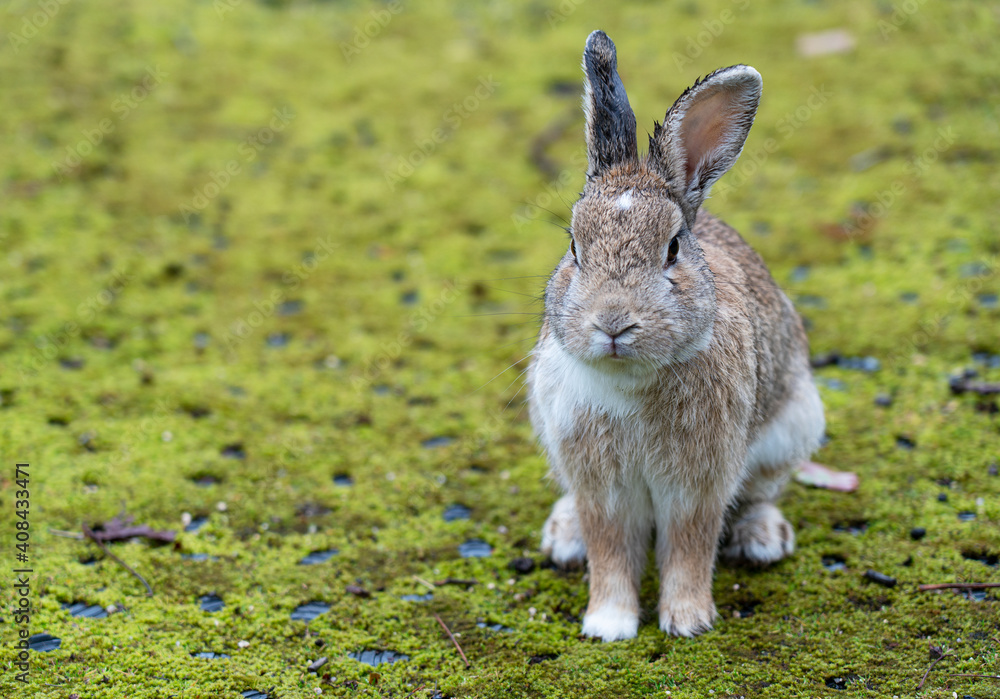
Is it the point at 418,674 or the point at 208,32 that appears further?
the point at 208,32

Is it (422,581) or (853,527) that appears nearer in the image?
(422,581)

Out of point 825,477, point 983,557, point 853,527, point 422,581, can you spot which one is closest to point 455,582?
point 422,581

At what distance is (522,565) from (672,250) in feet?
5.93

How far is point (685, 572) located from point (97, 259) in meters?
5.04

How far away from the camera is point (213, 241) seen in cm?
732

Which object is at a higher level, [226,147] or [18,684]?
[226,147]

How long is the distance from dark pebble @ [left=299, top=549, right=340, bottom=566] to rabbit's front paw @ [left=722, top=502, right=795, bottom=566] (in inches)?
77.8

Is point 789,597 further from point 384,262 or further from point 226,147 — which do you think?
point 226,147

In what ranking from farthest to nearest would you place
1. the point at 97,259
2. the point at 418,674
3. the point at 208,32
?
the point at 208,32, the point at 97,259, the point at 418,674

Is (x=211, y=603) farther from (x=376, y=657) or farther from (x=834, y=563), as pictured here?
(x=834, y=563)

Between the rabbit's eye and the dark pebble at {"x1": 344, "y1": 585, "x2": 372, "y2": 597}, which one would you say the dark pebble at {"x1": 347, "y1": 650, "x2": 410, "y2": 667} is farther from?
the rabbit's eye

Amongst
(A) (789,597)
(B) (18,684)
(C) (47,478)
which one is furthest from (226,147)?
(A) (789,597)

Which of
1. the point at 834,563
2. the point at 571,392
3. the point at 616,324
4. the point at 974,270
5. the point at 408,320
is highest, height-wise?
the point at 616,324

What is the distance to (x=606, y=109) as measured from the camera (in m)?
3.85
